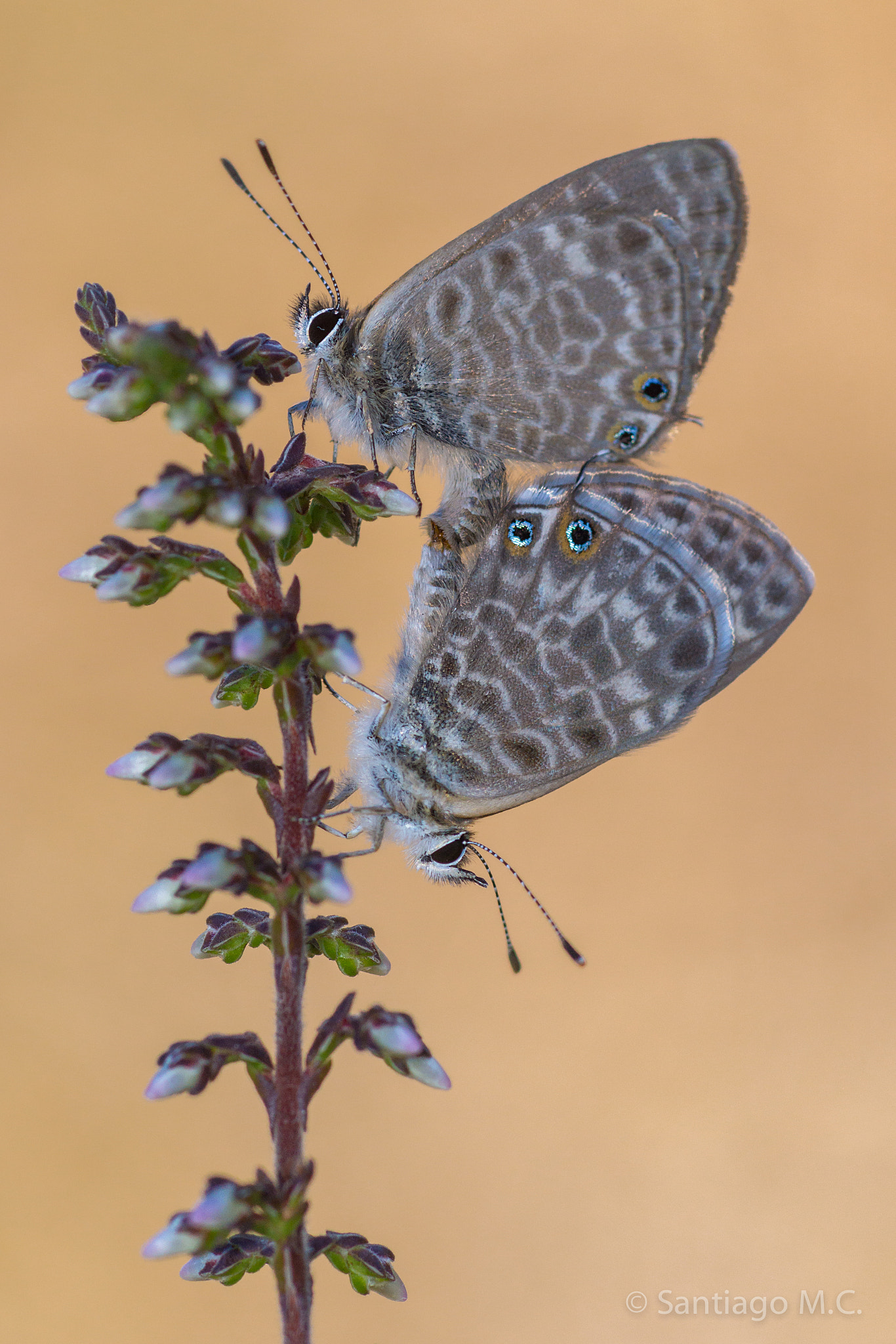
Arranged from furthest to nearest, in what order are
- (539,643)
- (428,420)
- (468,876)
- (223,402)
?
(428,420) → (468,876) → (539,643) → (223,402)

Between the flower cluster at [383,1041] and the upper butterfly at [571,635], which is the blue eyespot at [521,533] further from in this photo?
the flower cluster at [383,1041]

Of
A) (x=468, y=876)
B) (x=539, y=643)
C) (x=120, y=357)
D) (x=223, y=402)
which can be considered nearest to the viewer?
(x=223, y=402)

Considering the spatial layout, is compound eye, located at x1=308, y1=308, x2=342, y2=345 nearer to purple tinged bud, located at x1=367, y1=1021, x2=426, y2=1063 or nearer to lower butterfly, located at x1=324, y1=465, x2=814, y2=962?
lower butterfly, located at x1=324, y1=465, x2=814, y2=962

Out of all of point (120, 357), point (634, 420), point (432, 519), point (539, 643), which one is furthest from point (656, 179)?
point (120, 357)

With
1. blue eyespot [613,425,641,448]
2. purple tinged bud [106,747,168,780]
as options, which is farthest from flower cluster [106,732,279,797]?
blue eyespot [613,425,641,448]

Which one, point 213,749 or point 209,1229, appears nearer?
point 209,1229

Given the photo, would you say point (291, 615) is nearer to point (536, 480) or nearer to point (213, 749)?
point (213, 749)

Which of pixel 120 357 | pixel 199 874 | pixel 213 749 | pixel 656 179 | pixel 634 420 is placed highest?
pixel 656 179
